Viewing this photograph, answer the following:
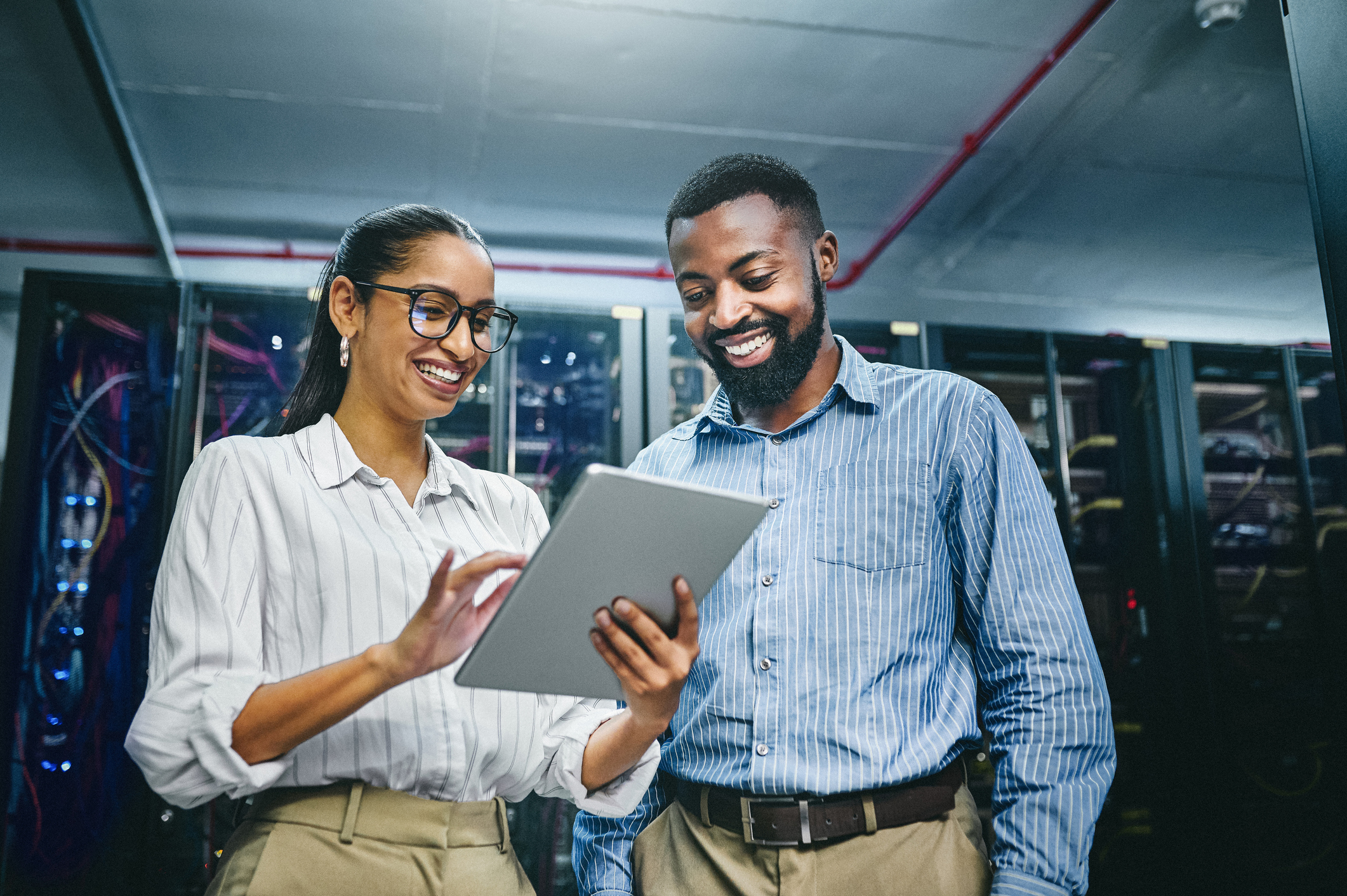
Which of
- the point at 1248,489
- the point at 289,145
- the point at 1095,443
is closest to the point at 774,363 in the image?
the point at 1095,443

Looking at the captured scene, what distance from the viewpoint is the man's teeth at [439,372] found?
111 centimetres

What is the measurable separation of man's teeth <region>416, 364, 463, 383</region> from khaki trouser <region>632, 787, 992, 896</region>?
71 cm

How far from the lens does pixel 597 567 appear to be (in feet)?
2.73

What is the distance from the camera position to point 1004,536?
118cm

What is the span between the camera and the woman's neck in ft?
3.72

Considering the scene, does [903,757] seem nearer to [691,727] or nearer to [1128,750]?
[691,727]

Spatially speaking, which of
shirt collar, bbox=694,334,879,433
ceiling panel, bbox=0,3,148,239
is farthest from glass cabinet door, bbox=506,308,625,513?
ceiling panel, bbox=0,3,148,239

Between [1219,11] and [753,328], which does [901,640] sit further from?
[1219,11]

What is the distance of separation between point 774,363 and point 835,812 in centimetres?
66

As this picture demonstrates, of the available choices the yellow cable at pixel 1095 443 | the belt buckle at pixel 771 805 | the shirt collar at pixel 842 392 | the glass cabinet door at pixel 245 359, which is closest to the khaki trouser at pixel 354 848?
the belt buckle at pixel 771 805

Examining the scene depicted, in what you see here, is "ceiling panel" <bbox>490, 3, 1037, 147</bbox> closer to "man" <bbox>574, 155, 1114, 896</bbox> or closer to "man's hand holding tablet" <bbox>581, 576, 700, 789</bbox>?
"man" <bbox>574, 155, 1114, 896</bbox>

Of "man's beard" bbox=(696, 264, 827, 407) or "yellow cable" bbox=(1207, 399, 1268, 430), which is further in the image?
"yellow cable" bbox=(1207, 399, 1268, 430)

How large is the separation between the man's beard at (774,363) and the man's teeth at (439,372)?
1.42 ft

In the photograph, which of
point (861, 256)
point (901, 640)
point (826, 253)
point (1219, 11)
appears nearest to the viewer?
point (901, 640)
